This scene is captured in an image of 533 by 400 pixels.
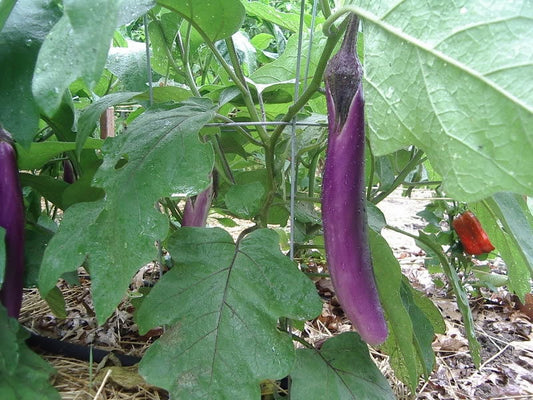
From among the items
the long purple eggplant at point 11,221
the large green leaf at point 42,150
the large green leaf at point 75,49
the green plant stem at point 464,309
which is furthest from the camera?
the green plant stem at point 464,309

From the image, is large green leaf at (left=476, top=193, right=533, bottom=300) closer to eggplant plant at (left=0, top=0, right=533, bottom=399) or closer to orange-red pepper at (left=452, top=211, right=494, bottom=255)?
eggplant plant at (left=0, top=0, right=533, bottom=399)

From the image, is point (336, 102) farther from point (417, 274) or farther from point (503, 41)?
point (417, 274)

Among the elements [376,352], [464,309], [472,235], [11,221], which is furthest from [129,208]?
[472,235]

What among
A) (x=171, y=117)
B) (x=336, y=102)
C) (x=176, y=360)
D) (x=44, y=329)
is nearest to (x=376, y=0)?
(x=336, y=102)

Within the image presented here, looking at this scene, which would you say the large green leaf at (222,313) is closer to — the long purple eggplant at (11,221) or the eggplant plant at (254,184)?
the eggplant plant at (254,184)

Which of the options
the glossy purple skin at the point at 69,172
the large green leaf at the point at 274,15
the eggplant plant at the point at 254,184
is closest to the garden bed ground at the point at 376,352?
the eggplant plant at the point at 254,184

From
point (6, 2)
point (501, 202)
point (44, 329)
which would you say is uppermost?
point (6, 2)

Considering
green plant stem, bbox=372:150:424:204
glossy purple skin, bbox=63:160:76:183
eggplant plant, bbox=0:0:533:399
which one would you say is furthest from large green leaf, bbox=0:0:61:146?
green plant stem, bbox=372:150:424:204

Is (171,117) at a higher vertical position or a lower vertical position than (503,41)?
lower
